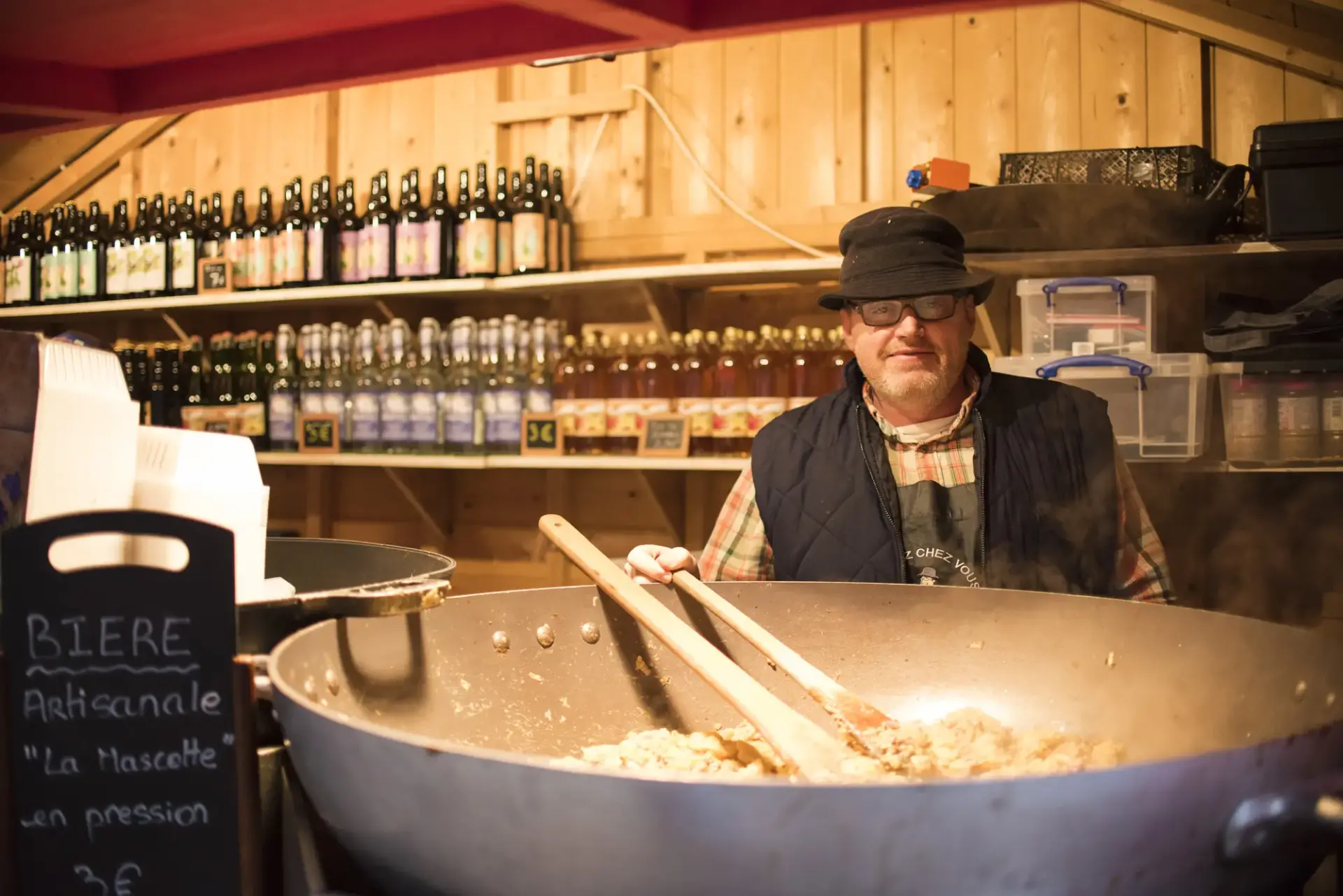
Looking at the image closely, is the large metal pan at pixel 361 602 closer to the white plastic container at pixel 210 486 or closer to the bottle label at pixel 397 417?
the white plastic container at pixel 210 486

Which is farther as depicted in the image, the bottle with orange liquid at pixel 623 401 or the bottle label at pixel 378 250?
the bottle label at pixel 378 250

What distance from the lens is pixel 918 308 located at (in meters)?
1.71

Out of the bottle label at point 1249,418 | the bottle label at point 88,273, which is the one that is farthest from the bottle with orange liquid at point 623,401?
the bottle label at point 88,273

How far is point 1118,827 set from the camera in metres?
0.49

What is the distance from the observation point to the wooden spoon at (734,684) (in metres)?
0.71

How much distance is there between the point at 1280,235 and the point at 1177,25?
786 mm

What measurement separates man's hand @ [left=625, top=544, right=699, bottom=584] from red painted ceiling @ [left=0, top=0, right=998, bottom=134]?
503mm

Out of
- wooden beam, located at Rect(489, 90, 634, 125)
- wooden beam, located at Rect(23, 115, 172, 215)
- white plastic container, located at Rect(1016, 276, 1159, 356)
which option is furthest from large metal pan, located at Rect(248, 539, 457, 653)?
wooden beam, located at Rect(23, 115, 172, 215)

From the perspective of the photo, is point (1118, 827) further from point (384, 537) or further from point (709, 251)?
point (384, 537)

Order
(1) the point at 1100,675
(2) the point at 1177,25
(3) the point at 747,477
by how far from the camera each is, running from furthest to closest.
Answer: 1. (2) the point at 1177,25
2. (3) the point at 747,477
3. (1) the point at 1100,675

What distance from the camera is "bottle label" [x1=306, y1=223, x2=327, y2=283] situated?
330 centimetres

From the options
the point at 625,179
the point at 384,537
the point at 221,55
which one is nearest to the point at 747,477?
the point at 221,55

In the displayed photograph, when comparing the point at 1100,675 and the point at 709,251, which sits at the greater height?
the point at 709,251

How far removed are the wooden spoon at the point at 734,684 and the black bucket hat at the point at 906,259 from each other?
84 centimetres
